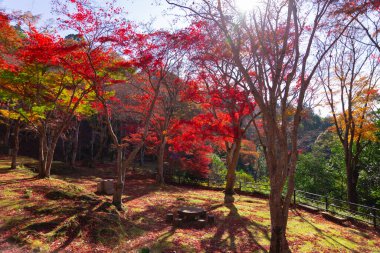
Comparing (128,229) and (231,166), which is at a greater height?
(231,166)

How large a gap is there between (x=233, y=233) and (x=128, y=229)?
12.5 feet

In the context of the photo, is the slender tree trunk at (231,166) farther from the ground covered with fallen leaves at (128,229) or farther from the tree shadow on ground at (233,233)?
the tree shadow on ground at (233,233)

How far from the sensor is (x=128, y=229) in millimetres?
9602

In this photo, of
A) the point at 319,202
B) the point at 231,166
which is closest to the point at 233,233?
the point at 231,166

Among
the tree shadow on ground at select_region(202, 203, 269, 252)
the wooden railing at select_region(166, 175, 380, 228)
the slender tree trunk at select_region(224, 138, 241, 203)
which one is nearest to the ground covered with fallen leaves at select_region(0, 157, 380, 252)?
the tree shadow on ground at select_region(202, 203, 269, 252)

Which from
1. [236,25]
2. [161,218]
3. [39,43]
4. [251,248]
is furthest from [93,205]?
[236,25]

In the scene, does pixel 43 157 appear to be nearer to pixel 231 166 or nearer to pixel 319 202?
pixel 231 166

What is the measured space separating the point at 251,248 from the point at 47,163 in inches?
466

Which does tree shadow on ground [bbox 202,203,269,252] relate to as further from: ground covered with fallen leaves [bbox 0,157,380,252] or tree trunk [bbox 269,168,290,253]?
tree trunk [bbox 269,168,290,253]

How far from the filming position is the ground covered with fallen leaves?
788 cm

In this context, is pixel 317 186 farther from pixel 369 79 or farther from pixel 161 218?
pixel 161 218

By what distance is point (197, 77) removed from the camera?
18031 mm

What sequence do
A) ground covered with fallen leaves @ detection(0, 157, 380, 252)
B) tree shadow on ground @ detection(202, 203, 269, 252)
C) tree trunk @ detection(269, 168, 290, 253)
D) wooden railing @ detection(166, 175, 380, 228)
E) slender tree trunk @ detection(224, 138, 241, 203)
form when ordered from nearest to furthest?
tree trunk @ detection(269, 168, 290, 253), ground covered with fallen leaves @ detection(0, 157, 380, 252), tree shadow on ground @ detection(202, 203, 269, 252), wooden railing @ detection(166, 175, 380, 228), slender tree trunk @ detection(224, 138, 241, 203)

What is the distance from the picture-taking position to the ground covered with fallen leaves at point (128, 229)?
788 cm
